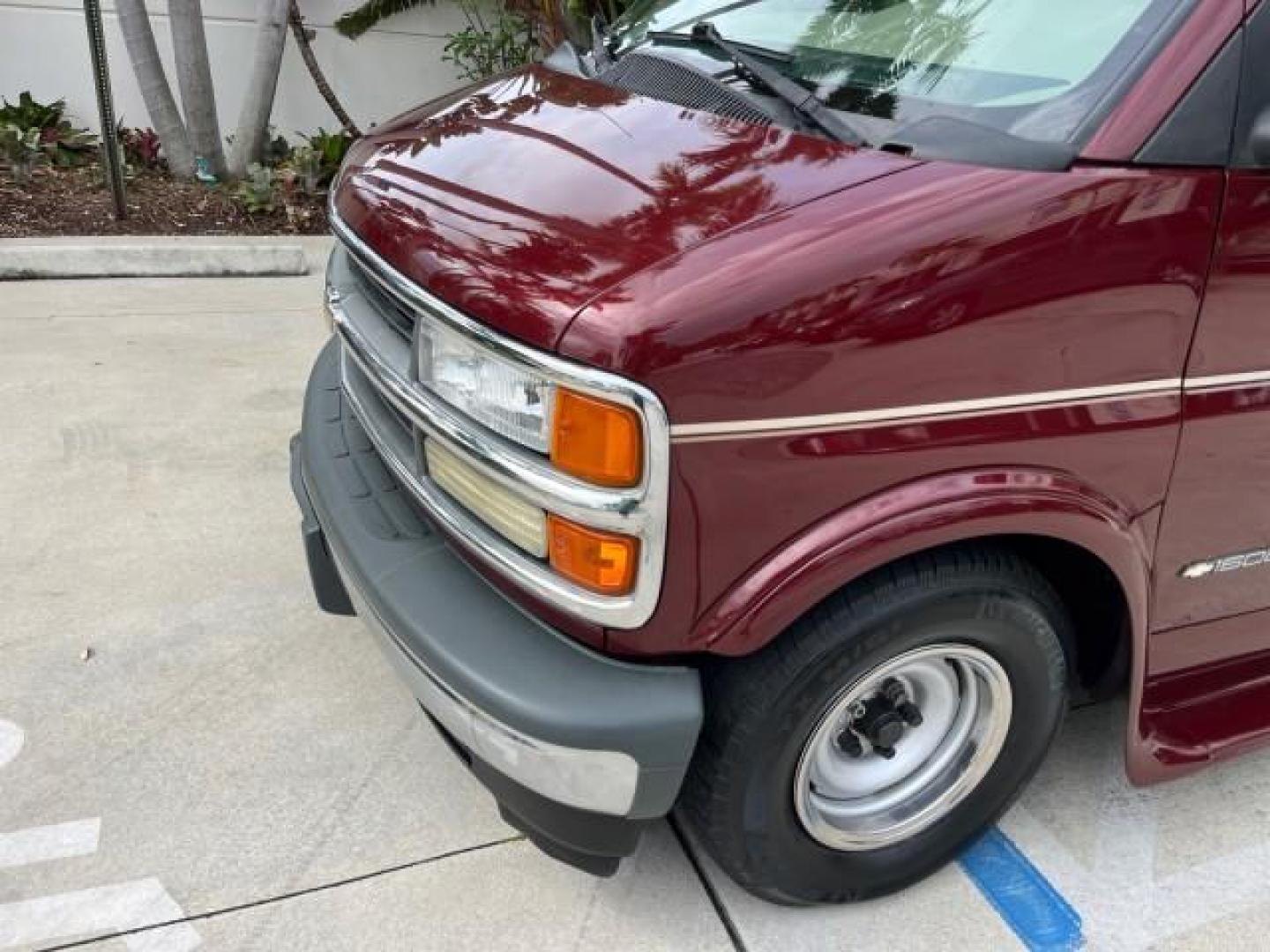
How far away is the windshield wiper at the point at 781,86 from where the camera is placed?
1966 millimetres

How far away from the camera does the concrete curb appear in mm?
5629

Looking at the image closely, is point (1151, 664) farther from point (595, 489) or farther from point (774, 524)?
point (595, 489)

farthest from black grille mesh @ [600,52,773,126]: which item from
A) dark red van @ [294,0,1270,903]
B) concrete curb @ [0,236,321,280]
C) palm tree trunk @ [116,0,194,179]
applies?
palm tree trunk @ [116,0,194,179]

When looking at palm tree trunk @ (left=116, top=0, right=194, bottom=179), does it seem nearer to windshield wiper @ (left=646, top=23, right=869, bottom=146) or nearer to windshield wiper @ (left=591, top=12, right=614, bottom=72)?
windshield wiper @ (left=591, top=12, right=614, bottom=72)

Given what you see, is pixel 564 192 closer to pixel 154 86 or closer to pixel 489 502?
pixel 489 502

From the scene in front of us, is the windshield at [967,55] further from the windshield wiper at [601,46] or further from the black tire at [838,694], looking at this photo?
the black tire at [838,694]

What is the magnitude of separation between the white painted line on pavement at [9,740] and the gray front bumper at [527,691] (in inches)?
43.1

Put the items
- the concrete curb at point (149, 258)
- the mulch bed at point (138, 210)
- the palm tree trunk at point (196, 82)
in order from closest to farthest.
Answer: the concrete curb at point (149, 258), the mulch bed at point (138, 210), the palm tree trunk at point (196, 82)

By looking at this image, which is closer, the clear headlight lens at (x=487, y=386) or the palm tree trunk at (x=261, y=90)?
the clear headlight lens at (x=487, y=386)

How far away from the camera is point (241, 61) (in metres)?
7.87

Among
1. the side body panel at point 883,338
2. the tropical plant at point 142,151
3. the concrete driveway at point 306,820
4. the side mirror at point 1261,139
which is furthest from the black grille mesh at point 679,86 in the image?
the tropical plant at point 142,151

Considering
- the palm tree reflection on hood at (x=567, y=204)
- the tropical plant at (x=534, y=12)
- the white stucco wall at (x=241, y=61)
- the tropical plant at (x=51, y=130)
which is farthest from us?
the white stucco wall at (x=241, y=61)

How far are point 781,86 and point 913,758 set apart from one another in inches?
56.8

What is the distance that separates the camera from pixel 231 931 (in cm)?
208
